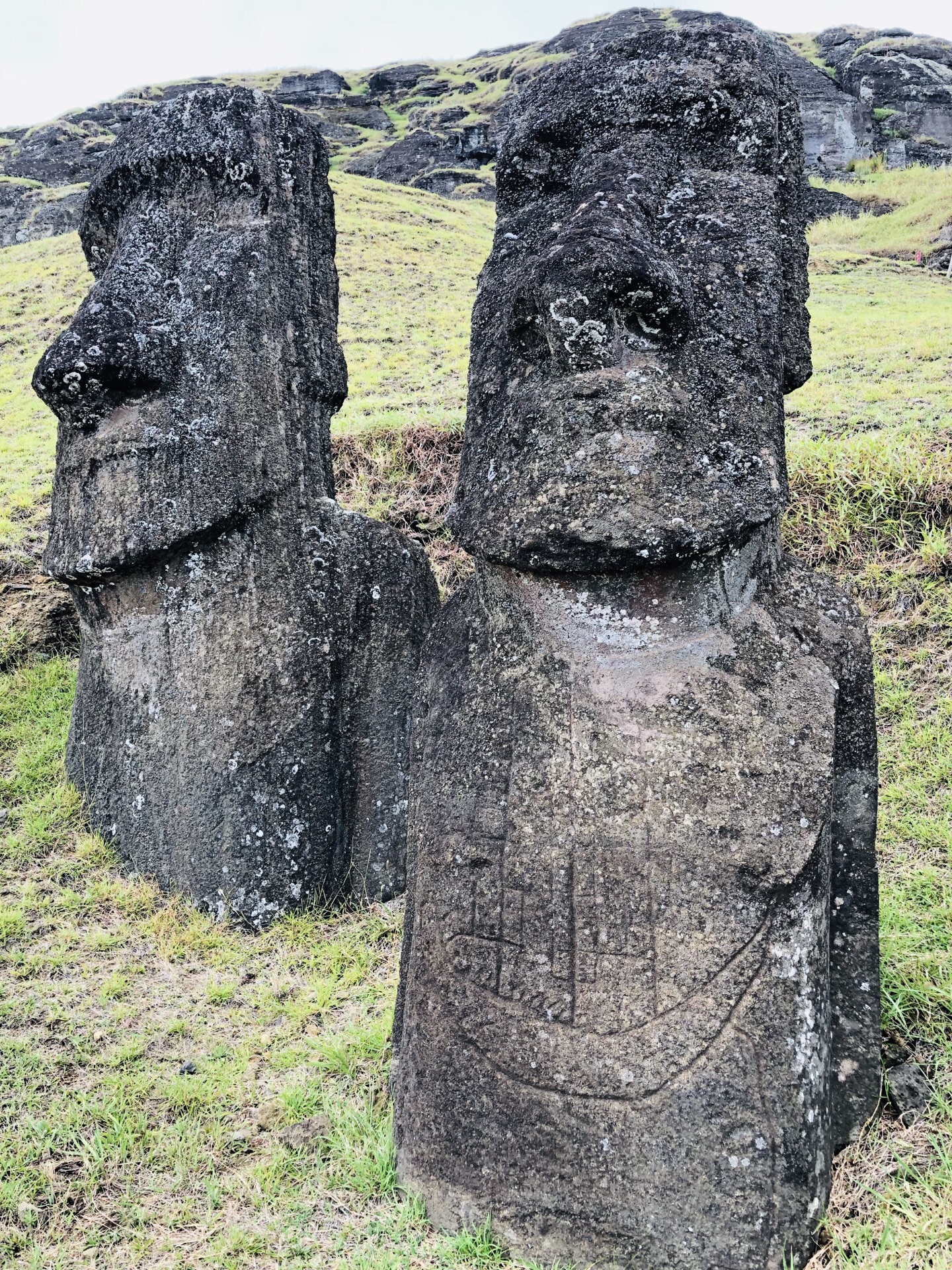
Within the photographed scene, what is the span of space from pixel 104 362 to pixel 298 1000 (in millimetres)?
2546

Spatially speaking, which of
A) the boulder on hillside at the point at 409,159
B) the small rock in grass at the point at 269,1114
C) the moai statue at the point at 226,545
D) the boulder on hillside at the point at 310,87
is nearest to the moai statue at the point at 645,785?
the small rock in grass at the point at 269,1114

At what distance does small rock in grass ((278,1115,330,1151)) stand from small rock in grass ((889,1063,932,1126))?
144 centimetres

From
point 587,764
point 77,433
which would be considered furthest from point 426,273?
point 587,764

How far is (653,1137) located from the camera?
2242 mm

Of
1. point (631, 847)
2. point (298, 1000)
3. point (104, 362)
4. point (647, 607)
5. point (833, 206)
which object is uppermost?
point (833, 206)

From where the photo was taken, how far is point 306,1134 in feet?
9.48

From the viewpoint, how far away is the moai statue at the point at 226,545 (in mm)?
4340

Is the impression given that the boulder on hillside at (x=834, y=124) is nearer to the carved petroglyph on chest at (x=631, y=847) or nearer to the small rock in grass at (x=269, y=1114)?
the carved petroglyph on chest at (x=631, y=847)

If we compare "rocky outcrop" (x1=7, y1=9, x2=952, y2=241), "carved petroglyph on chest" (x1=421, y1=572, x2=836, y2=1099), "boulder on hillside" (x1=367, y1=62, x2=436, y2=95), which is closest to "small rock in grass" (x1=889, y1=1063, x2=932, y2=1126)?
"carved petroglyph on chest" (x1=421, y1=572, x2=836, y2=1099)

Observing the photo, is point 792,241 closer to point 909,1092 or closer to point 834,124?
point 909,1092

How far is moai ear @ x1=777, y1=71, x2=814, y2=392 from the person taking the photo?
2828mm

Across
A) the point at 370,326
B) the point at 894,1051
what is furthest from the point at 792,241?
the point at 370,326

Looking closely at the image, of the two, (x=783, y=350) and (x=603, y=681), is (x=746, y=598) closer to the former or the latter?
(x=603, y=681)

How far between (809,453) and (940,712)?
7.64ft
